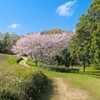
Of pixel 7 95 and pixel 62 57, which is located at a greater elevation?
pixel 62 57

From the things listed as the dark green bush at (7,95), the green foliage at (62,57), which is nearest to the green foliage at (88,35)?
the green foliage at (62,57)

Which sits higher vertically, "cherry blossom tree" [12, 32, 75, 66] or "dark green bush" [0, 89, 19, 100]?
"cherry blossom tree" [12, 32, 75, 66]

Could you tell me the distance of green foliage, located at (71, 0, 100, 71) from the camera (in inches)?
1189

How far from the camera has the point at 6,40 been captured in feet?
322

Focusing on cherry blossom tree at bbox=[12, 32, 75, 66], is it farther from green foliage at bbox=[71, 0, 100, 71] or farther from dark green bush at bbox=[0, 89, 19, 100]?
dark green bush at bbox=[0, 89, 19, 100]

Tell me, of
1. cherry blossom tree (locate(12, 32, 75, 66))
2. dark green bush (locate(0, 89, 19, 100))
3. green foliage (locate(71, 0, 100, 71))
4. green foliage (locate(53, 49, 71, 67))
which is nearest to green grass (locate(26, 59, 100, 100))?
green foliage (locate(71, 0, 100, 71))

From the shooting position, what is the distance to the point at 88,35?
3309cm

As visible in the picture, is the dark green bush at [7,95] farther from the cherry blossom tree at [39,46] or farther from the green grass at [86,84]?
the cherry blossom tree at [39,46]

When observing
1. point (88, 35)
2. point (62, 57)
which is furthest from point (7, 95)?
point (62, 57)

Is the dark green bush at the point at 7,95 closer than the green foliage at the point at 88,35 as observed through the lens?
Yes

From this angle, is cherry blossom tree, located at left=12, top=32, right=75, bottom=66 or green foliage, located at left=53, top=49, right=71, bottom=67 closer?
cherry blossom tree, located at left=12, top=32, right=75, bottom=66

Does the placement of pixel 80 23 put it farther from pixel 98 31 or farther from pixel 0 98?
pixel 0 98

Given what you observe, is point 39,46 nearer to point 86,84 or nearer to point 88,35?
point 88,35

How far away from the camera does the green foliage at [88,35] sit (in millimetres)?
30203
